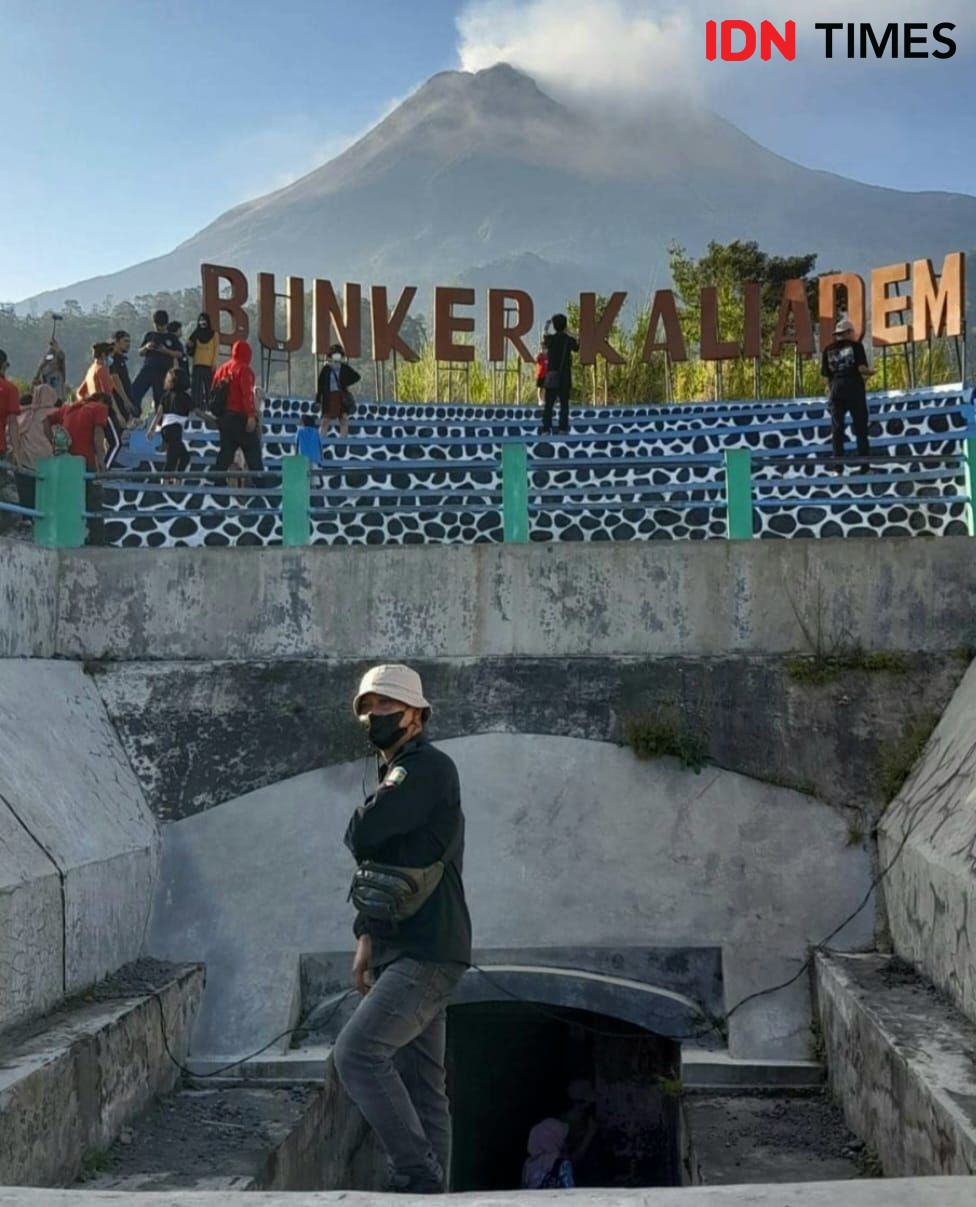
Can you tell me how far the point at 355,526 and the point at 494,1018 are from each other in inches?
206

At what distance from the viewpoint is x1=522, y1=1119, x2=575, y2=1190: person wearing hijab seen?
948 centimetres

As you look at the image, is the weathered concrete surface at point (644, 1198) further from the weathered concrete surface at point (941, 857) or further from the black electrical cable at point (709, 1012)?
the black electrical cable at point (709, 1012)

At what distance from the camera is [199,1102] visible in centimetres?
747

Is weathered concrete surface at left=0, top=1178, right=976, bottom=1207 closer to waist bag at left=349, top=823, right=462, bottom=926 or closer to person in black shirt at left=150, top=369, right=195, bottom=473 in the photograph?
waist bag at left=349, top=823, right=462, bottom=926

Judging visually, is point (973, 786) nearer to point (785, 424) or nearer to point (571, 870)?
point (571, 870)

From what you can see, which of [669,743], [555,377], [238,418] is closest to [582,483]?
[555,377]

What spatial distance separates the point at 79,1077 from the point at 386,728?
225 cm

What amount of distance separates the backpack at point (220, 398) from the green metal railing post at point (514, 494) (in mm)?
3777

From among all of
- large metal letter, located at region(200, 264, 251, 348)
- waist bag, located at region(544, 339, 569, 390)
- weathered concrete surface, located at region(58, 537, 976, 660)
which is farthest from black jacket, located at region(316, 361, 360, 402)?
weathered concrete surface, located at region(58, 537, 976, 660)

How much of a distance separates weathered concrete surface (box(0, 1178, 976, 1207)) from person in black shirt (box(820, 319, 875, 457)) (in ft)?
33.8

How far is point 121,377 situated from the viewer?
17.7 meters

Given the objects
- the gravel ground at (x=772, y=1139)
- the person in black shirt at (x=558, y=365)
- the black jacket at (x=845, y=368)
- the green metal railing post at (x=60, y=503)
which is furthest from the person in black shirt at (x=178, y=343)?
the gravel ground at (x=772, y=1139)

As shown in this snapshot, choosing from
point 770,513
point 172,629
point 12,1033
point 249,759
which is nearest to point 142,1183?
point 12,1033

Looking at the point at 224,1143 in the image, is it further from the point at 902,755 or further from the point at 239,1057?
the point at 902,755
